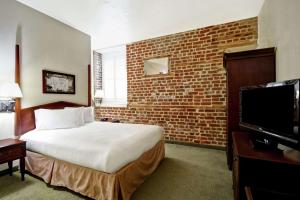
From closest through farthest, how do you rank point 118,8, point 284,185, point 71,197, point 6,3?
1. point 284,185
2. point 71,197
3. point 6,3
4. point 118,8

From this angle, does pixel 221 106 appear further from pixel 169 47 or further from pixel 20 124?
pixel 20 124

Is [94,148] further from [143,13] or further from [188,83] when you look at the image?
[188,83]

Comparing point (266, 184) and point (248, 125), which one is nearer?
point (266, 184)

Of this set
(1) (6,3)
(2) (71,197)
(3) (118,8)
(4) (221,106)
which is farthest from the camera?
(4) (221,106)

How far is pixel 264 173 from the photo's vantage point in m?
1.32

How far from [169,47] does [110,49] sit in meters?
2.06

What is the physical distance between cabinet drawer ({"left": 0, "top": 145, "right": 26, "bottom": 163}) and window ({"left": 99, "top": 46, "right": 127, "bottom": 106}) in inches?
114

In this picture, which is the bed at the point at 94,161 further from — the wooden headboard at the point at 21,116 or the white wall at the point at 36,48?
the white wall at the point at 36,48

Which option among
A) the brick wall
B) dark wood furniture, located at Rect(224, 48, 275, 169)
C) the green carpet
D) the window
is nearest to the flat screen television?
dark wood furniture, located at Rect(224, 48, 275, 169)

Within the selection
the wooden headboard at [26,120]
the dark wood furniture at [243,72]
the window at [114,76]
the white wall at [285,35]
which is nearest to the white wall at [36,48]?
the wooden headboard at [26,120]

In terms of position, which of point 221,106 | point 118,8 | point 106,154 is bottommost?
point 106,154

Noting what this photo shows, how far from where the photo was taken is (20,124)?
268 cm

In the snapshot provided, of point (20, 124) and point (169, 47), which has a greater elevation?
point (169, 47)

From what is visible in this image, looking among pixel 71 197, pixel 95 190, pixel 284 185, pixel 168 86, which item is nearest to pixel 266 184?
pixel 284 185
